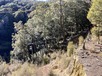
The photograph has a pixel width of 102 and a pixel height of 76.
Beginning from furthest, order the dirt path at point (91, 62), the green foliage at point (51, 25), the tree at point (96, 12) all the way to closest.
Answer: the green foliage at point (51, 25) < the tree at point (96, 12) < the dirt path at point (91, 62)

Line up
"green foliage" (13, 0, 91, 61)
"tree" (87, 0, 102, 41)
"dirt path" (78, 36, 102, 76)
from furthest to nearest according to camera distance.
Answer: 1. "green foliage" (13, 0, 91, 61)
2. "tree" (87, 0, 102, 41)
3. "dirt path" (78, 36, 102, 76)

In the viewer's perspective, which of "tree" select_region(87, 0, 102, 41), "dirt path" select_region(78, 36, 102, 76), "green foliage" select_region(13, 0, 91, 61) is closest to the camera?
"dirt path" select_region(78, 36, 102, 76)

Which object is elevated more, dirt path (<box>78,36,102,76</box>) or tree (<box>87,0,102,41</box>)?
tree (<box>87,0,102,41</box>)

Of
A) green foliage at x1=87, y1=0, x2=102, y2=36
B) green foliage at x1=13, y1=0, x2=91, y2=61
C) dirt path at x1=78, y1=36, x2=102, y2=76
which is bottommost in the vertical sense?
green foliage at x1=13, y1=0, x2=91, y2=61

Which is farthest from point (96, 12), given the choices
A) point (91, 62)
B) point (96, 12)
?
point (91, 62)

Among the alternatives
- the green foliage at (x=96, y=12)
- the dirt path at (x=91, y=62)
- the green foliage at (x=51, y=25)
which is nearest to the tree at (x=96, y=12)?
the green foliage at (x=96, y=12)

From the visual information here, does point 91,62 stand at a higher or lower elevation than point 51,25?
higher

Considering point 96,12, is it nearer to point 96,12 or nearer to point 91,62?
point 96,12

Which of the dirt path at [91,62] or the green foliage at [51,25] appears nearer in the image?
the dirt path at [91,62]

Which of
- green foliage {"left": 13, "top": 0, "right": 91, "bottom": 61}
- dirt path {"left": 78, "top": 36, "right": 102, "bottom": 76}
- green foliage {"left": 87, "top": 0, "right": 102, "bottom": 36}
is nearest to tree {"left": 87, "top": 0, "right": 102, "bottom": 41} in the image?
green foliage {"left": 87, "top": 0, "right": 102, "bottom": 36}

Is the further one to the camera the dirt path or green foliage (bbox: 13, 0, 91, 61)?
green foliage (bbox: 13, 0, 91, 61)

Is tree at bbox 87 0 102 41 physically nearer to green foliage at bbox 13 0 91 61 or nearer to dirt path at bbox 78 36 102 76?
dirt path at bbox 78 36 102 76

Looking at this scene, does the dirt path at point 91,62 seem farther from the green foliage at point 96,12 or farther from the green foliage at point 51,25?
the green foliage at point 51,25

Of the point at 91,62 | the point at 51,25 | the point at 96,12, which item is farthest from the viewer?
the point at 51,25
